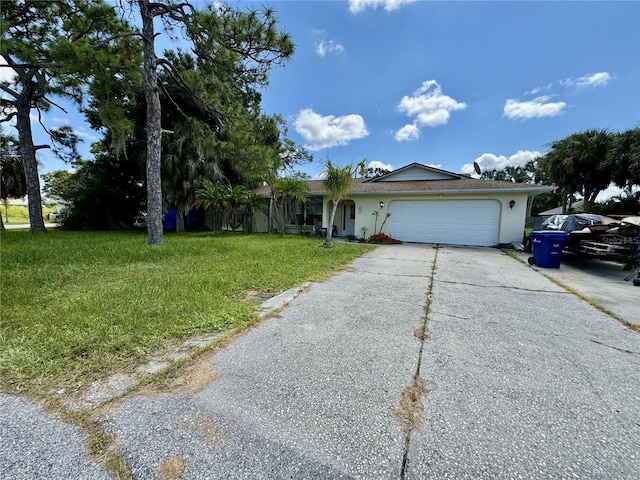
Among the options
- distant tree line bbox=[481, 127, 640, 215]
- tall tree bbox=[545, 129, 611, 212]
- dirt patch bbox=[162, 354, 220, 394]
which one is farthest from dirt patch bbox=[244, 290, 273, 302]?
tall tree bbox=[545, 129, 611, 212]

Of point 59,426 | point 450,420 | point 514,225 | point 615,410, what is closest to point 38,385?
point 59,426

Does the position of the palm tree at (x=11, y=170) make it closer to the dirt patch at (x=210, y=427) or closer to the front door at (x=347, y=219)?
the front door at (x=347, y=219)

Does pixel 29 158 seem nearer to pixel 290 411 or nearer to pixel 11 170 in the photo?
pixel 11 170

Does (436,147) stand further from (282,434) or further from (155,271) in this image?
(282,434)

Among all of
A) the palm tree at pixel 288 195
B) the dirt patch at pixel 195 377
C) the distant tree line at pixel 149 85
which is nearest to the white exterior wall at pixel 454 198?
the palm tree at pixel 288 195

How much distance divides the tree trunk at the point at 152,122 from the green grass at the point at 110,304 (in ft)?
6.36

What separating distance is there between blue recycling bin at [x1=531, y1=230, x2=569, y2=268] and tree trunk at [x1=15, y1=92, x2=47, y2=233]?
1893 cm

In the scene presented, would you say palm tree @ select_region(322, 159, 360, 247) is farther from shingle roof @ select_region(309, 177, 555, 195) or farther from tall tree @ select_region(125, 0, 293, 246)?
tall tree @ select_region(125, 0, 293, 246)

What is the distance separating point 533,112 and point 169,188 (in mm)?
19041

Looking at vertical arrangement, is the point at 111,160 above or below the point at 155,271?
above

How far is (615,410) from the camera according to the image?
69.8 inches

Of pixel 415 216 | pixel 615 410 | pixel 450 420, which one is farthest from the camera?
pixel 415 216

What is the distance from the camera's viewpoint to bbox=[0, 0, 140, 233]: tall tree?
6535mm

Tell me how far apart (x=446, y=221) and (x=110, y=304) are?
→ 11.4 meters
